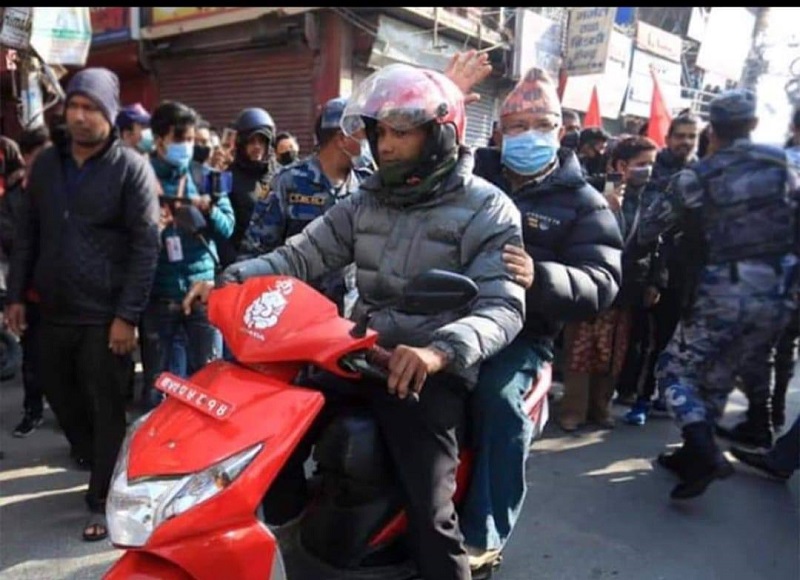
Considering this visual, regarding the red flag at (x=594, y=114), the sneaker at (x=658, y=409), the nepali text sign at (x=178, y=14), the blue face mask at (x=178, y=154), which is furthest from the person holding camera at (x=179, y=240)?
the nepali text sign at (x=178, y=14)

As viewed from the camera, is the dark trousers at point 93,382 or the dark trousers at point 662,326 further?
the dark trousers at point 662,326

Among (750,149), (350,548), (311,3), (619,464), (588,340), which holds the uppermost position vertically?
(311,3)

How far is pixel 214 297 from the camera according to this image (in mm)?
1828

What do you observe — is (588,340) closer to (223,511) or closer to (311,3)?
(223,511)

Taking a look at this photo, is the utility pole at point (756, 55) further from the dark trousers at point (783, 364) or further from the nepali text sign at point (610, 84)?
the nepali text sign at point (610, 84)

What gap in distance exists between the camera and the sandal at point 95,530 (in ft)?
9.59

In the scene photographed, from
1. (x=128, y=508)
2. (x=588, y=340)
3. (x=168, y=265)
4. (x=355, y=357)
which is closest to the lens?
(x=128, y=508)

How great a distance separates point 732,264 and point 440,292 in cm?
236

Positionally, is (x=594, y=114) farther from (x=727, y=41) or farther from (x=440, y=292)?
(x=440, y=292)

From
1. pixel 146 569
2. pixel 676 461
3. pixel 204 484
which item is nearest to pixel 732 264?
pixel 676 461

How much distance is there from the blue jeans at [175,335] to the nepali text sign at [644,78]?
6.13 metres

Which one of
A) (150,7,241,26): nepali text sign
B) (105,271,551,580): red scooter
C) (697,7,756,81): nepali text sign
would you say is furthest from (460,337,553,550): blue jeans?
(150,7,241,26): nepali text sign

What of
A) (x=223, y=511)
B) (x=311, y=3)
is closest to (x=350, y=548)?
(x=223, y=511)

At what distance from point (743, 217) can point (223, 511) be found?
9.28 ft
